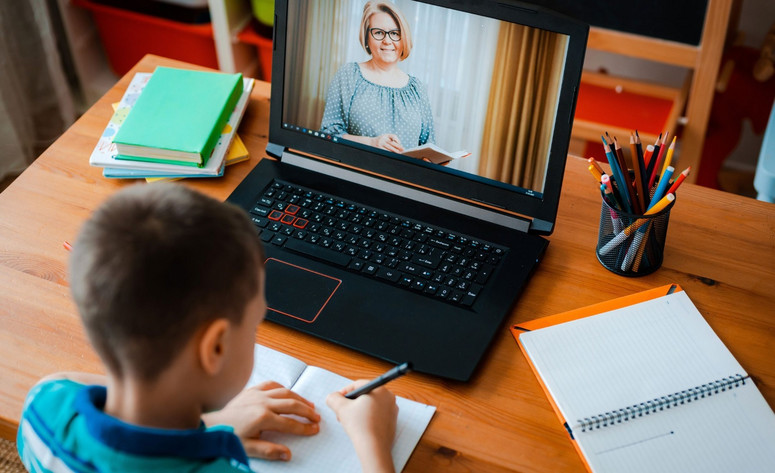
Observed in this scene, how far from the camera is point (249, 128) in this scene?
4.16 feet

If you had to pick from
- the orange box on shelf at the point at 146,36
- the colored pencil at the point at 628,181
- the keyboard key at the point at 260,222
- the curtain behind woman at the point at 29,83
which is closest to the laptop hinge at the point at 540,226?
the colored pencil at the point at 628,181

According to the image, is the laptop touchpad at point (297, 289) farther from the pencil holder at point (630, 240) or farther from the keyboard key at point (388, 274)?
the pencil holder at point (630, 240)

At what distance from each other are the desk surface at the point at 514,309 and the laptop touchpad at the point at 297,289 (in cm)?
3

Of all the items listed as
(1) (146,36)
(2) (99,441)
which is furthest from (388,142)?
(1) (146,36)

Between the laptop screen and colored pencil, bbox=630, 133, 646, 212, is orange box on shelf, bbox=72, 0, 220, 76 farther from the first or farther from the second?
colored pencil, bbox=630, 133, 646, 212

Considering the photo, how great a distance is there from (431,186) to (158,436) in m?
0.55

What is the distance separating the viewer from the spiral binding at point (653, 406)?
836 millimetres

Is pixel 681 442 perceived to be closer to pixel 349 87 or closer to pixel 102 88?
pixel 349 87

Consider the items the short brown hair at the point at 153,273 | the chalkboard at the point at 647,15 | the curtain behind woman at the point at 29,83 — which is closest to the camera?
the short brown hair at the point at 153,273

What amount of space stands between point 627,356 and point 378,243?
35 centimetres

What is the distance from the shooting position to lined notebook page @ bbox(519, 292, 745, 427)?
2.83 feet

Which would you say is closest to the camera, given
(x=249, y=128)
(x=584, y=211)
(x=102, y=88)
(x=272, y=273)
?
(x=272, y=273)

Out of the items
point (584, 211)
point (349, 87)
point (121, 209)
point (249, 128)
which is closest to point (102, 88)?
point (249, 128)

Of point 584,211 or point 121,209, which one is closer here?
point 121,209
